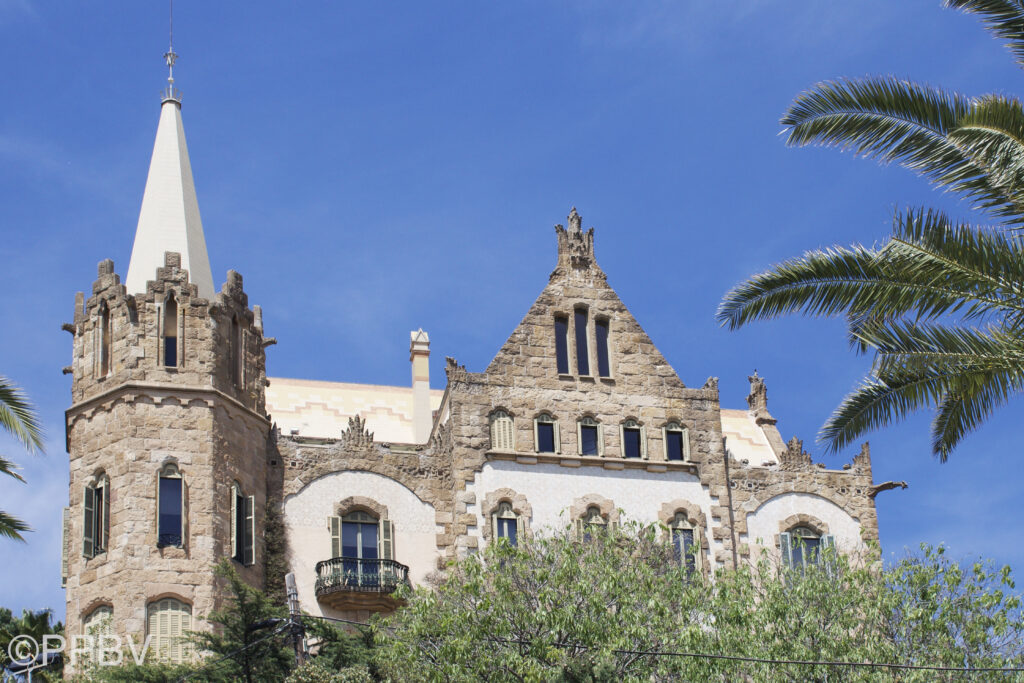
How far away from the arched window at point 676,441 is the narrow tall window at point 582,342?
106 inches

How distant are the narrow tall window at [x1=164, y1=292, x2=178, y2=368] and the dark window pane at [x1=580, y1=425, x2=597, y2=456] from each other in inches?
423

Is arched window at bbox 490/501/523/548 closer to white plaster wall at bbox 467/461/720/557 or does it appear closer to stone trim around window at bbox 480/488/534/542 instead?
stone trim around window at bbox 480/488/534/542

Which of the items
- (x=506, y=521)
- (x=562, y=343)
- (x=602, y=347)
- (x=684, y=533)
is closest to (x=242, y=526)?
(x=506, y=521)

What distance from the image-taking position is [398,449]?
4081 centimetres

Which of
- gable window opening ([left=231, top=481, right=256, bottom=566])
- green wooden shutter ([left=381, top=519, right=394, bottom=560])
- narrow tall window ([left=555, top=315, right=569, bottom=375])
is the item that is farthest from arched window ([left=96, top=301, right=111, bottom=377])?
narrow tall window ([left=555, top=315, right=569, bottom=375])

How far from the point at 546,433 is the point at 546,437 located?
11 cm

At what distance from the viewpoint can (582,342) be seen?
4284 cm

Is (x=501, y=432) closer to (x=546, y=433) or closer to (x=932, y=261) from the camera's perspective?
(x=546, y=433)

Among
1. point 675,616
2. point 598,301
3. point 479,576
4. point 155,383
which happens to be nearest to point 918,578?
point 675,616

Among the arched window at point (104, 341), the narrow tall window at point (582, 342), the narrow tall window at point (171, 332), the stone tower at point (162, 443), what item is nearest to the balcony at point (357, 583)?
the stone tower at point (162, 443)

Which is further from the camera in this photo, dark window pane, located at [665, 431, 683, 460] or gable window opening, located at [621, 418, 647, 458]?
dark window pane, located at [665, 431, 683, 460]

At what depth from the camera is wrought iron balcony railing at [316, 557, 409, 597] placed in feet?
124

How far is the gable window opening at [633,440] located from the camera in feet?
136

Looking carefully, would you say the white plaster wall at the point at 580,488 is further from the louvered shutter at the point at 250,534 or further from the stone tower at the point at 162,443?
the stone tower at the point at 162,443
